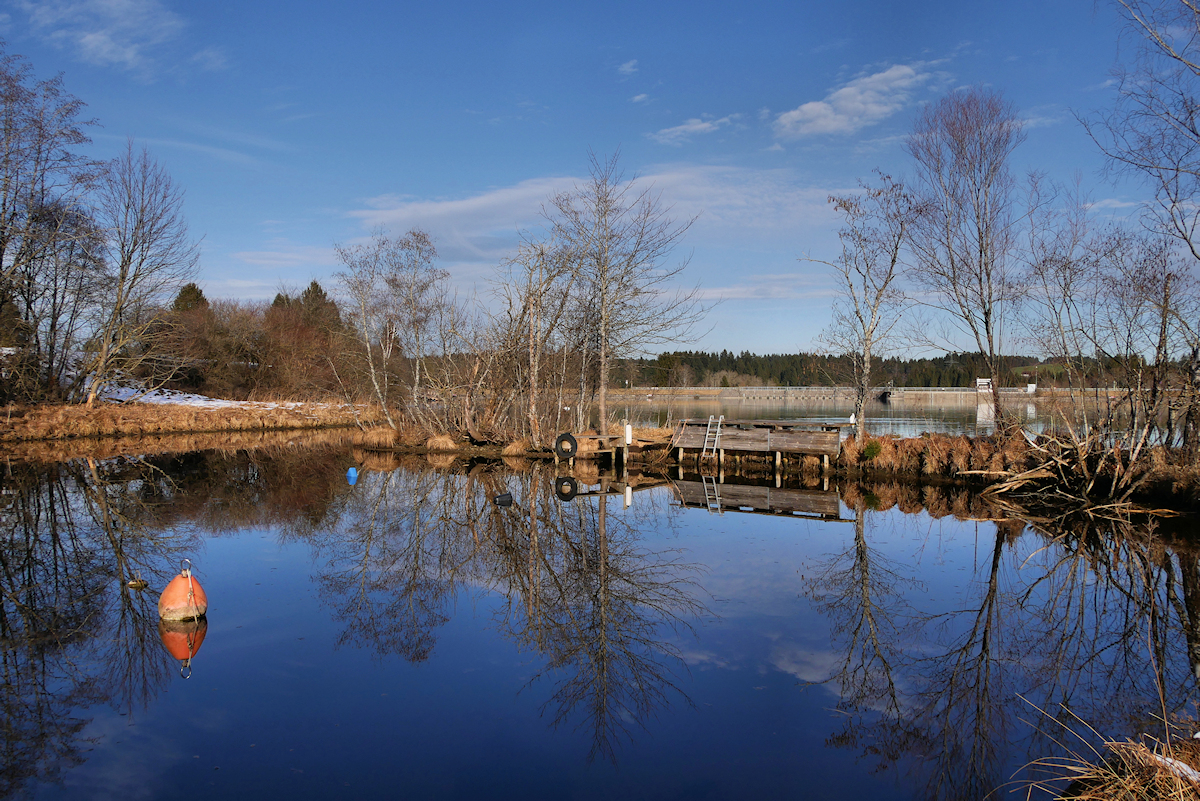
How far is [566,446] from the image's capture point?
22594 millimetres

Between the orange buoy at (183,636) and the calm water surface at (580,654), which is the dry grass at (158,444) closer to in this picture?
Result: the calm water surface at (580,654)

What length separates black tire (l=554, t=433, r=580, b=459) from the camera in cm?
2225

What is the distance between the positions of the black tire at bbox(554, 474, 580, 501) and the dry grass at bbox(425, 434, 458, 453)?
7.23 metres

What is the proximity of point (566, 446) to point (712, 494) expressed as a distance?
19.2 feet

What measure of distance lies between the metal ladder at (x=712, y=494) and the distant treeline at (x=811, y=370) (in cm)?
442

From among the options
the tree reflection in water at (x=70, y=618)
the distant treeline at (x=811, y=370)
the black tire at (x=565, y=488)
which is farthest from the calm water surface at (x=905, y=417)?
the tree reflection in water at (x=70, y=618)

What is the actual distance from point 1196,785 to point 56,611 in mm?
10849

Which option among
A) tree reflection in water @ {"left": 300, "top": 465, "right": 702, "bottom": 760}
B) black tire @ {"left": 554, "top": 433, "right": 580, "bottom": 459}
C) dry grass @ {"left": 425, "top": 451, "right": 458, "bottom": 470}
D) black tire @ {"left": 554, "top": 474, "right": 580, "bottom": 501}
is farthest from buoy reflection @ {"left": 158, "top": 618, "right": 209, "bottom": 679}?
dry grass @ {"left": 425, "top": 451, "right": 458, "bottom": 470}

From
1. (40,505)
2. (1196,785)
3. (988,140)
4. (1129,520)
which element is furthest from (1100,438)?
(40,505)

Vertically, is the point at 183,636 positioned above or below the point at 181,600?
below

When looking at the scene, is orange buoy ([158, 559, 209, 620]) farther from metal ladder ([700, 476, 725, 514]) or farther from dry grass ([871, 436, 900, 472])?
dry grass ([871, 436, 900, 472])

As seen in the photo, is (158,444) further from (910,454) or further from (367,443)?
(910,454)

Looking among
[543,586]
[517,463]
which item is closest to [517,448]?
[517,463]

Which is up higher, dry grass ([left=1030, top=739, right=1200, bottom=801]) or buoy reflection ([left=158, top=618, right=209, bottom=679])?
dry grass ([left=1030, top=739, right=1200, bottom=801])
